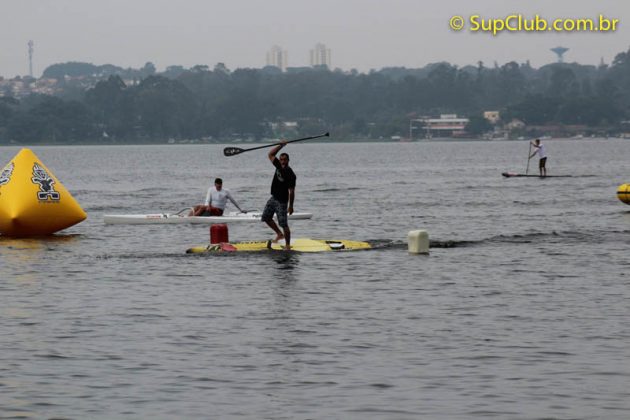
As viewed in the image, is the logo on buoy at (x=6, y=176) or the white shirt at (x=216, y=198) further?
the white shirt at (x=216, y=198)

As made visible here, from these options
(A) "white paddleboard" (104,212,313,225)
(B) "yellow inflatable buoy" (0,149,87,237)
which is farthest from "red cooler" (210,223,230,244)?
(A) "white paddleboard" (104,212,313,225)

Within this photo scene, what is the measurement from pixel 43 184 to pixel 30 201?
57 cm

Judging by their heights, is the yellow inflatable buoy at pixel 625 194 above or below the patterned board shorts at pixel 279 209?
below

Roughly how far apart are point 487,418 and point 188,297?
9020 mm

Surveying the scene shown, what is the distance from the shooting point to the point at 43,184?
31.4 metres

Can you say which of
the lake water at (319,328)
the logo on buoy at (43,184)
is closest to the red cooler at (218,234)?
the lake water at (319,328)

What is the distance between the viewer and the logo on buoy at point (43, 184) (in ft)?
103

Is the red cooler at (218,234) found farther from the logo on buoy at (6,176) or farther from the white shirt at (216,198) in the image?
the logo on buoy at (6,176)

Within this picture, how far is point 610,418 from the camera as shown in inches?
507

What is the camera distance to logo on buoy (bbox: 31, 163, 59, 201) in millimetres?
31266

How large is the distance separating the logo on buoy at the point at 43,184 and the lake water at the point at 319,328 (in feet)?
3.60

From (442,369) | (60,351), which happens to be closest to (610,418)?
(442,369)

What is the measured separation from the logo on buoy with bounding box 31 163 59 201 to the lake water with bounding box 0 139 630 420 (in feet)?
3.60

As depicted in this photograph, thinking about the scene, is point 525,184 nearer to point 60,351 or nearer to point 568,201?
point 568,201
